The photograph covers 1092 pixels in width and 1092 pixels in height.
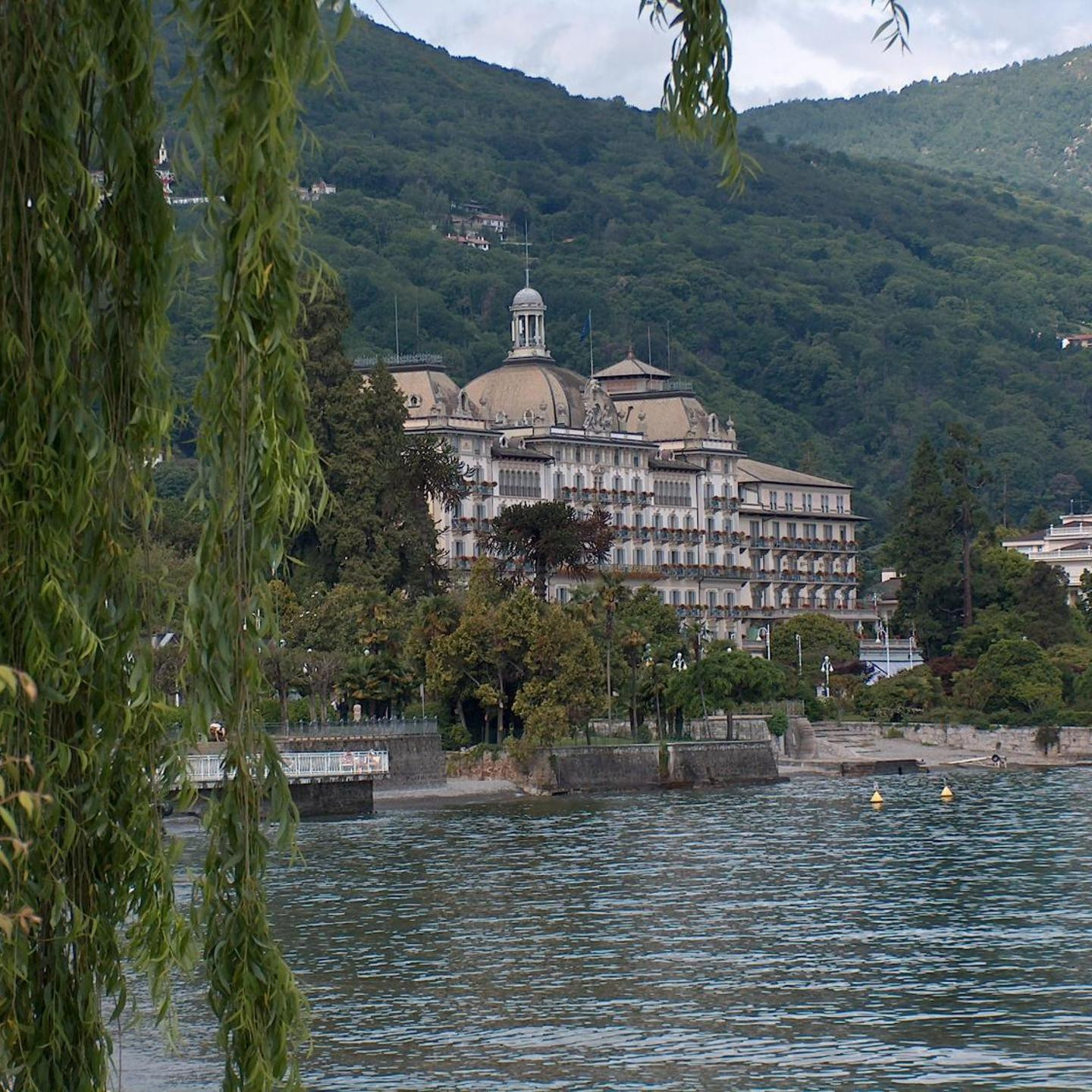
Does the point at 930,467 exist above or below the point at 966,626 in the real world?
above

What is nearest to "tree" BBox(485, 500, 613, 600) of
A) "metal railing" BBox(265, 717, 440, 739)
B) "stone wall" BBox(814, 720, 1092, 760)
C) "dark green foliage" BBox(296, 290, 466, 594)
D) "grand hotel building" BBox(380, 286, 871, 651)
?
"dark green foliage" BBox(296, 290, 466, 594)

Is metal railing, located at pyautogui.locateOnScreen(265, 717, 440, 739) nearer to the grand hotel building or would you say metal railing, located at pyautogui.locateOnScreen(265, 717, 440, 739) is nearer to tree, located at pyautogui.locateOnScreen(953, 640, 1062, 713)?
the grand hotel building

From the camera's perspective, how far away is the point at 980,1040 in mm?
42062

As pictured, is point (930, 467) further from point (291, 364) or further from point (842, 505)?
point (291, 364)

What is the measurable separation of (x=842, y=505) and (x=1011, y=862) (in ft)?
399

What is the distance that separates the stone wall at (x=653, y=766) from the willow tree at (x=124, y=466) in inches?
3807

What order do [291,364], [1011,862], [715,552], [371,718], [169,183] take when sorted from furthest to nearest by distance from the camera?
[715,552] → [371,718] → [1011,862] → [169,183] → [291,364]

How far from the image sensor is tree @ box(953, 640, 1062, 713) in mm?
143000

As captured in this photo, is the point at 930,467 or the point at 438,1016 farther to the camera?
the point at 930,467

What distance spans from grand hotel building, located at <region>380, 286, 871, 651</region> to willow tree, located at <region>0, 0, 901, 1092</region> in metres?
139

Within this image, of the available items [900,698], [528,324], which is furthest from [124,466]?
[528,324]

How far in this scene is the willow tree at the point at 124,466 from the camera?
39.4 ft

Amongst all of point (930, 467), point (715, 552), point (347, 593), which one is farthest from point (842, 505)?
point (347, 593)

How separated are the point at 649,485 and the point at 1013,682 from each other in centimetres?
3796
